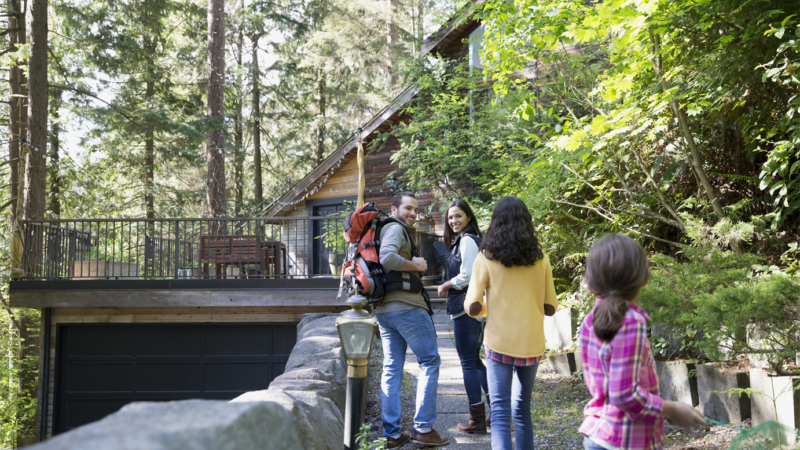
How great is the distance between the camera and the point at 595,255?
6.66ft

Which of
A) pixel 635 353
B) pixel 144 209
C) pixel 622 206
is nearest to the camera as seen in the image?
pixel 635 353

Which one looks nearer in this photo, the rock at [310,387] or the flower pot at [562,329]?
the rock at [310,387]

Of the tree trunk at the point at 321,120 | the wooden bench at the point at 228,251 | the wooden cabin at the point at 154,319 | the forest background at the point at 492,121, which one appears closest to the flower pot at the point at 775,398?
the forest background at the point at 492,121

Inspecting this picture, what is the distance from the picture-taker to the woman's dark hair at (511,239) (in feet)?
9.90

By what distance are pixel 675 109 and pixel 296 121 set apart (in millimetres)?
20202

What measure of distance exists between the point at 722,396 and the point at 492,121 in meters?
8.28

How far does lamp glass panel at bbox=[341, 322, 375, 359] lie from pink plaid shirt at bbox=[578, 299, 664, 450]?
4.36ft

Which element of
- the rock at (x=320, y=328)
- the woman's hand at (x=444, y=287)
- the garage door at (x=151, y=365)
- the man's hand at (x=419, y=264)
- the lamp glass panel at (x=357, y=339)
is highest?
the man's hand at (x=419, y=264)

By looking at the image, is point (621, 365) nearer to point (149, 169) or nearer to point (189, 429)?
point (189, 429)

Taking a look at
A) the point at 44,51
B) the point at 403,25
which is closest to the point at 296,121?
the point at 403,25

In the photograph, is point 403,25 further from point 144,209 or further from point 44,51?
point 44,51

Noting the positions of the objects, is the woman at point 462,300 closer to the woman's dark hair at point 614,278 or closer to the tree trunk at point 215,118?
the woman's dark hair at point 614,278

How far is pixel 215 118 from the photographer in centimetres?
1391

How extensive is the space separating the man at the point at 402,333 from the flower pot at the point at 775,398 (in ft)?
7.01
